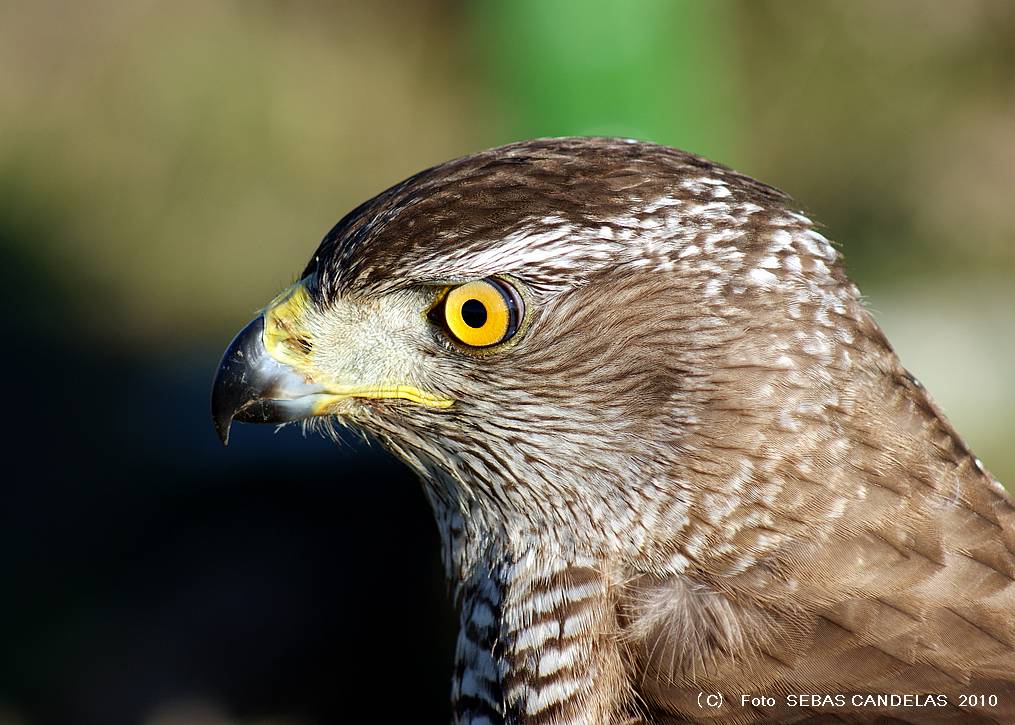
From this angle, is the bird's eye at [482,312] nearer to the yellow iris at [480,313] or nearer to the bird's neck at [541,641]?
the yellow iris at [480,313]

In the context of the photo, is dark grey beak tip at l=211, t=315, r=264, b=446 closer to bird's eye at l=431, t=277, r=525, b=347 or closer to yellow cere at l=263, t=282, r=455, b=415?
yellow cere at l=263, t=282, r=455, b=415

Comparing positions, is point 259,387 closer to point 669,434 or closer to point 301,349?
point 301,349

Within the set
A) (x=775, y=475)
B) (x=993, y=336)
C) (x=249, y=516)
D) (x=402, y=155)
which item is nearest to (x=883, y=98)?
(x=993, y=336)

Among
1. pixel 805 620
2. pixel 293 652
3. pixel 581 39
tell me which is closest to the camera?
pixel 805 620

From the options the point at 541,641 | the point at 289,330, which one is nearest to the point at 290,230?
the point at 289,330

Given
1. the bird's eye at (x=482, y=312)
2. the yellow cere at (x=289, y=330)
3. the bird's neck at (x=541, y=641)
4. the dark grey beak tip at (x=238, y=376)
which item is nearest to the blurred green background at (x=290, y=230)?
the bird's neck at (x=541, y=641)

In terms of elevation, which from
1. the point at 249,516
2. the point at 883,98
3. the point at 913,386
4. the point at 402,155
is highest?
the point at 883,98

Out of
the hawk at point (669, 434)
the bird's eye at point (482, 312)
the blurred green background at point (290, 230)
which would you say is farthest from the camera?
the blurred green background at point (290, 230)

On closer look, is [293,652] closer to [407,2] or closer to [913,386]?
[913,386]
